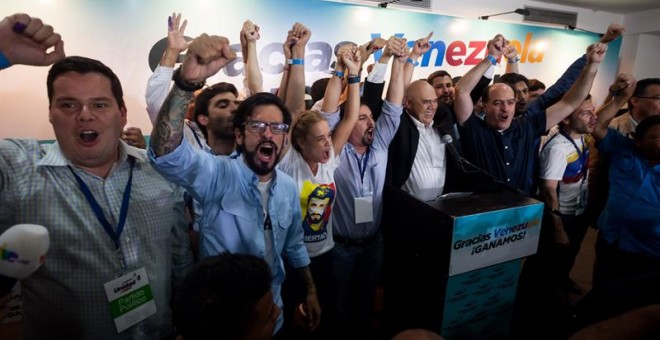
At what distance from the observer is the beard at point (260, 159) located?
4.41 feet

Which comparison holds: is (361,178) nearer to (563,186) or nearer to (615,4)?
(563,186)

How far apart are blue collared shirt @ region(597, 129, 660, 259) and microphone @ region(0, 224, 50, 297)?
109 inches

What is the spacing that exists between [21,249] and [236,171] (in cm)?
67

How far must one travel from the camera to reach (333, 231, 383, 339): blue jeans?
1988mm

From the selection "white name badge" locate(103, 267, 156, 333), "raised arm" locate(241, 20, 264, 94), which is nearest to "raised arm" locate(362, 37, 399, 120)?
"raised arm" locate(241, 20, 264, 94)

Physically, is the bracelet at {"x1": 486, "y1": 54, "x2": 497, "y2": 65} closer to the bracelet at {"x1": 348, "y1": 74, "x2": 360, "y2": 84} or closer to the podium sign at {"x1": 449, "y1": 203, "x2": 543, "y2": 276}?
the bracelet at {"x1": 348, "y1": 74, "x2": 360, "y2": 84}

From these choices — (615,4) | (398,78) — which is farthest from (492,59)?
(615,4)

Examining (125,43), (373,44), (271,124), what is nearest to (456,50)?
(373,44)

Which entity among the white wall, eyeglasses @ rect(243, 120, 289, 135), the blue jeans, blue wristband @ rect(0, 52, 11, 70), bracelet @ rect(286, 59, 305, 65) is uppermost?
the white wall

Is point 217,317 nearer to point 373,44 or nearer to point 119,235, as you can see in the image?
point 119,235

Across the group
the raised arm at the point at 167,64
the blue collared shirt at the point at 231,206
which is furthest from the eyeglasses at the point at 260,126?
the raised arm at the point at 167,64

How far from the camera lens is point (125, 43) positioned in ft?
11.2

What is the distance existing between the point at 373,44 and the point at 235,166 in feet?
5.38

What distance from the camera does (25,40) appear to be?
0.91 m
